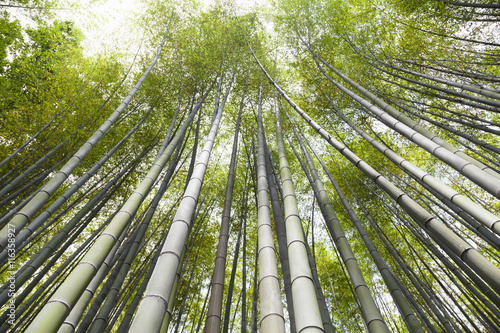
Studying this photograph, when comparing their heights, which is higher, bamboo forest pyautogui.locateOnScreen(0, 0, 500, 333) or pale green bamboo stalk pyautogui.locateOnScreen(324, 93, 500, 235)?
bamboo forest pyautogui.locateOnScreen(0, 0, 500, 333)

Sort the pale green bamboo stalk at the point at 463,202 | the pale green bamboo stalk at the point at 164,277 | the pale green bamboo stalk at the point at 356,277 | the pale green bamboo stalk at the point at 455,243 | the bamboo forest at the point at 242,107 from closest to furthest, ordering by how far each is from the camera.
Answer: the pale green bamboo stalk at the point at 164,277 < the pale green bamboo stalk at the point at 455,243 < the pale green bamboo stalk at the point at 463,202 < the pale green bamboo stalk at the point at 356,277 < the bamboo forest at the point at 242,107

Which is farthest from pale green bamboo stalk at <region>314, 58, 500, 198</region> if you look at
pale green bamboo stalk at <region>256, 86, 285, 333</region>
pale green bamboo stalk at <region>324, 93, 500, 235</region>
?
pale green bamboo stalk at <region>256, 86, 285, 333</region>

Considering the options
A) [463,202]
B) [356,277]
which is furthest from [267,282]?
[463,202]

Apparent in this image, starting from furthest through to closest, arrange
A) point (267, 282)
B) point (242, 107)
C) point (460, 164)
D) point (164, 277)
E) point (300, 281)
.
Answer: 1. point (242, 107)
2. point (460, 164)
3. point (267, 282)
4. point (300, 281)
5. point (164, 277)

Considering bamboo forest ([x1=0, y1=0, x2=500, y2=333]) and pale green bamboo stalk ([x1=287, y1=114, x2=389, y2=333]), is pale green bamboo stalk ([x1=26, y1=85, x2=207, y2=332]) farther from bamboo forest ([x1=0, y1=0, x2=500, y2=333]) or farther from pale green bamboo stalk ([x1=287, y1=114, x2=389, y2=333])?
pale green bamboo stalk ([x1=287, y1=114, x2=389, y2=333])

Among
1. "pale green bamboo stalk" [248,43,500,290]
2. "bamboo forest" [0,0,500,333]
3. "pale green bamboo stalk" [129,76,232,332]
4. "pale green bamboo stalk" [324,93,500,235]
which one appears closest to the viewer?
"pale green bamboo stalk" [129,76,232,332]

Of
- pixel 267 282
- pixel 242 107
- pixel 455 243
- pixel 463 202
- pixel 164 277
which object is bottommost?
pixel 164 277

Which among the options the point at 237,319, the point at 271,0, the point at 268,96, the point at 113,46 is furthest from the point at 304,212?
the point at 113,46

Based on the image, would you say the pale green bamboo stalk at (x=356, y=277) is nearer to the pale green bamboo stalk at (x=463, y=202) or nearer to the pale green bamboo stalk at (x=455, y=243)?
the pale green bamboo stalk at (x=455, y=243)

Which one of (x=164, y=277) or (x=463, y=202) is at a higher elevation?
(x=463, y=202)

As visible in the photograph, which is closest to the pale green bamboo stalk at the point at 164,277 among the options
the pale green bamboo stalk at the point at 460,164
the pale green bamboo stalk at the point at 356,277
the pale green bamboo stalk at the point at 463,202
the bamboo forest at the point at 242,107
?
the bamboo forest at the point at 242,107

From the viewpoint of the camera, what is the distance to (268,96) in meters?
4.96

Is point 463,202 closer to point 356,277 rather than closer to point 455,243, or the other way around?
point 455,243

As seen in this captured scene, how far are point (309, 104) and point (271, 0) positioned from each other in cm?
267
